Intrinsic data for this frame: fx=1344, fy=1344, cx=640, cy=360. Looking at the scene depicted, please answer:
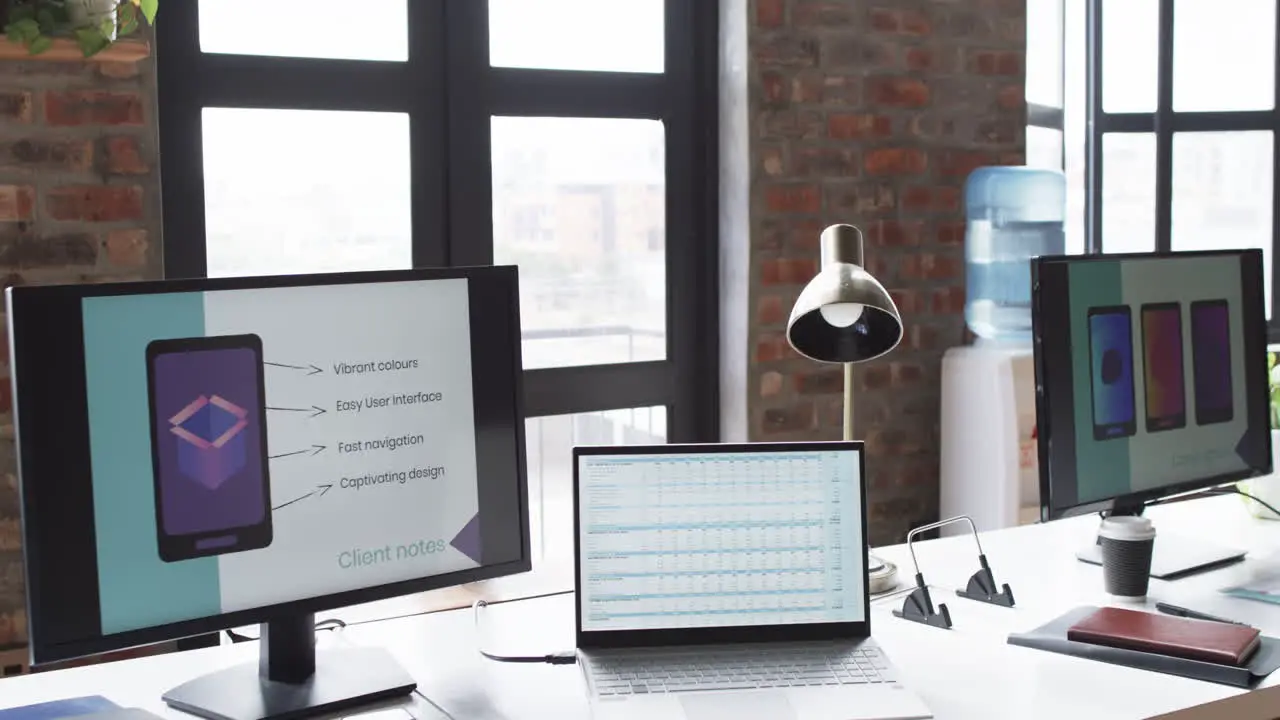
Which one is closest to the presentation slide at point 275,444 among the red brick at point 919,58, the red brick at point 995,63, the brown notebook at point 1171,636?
the brown notebook at point 1171,636

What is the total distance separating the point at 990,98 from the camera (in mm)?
3494

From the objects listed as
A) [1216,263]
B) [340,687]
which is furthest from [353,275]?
[1216,263]

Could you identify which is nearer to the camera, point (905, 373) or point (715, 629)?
point (715, 629)

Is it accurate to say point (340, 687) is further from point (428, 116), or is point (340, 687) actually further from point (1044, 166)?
point (1044, 166)

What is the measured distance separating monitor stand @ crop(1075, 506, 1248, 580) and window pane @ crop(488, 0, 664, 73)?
1.59 metres

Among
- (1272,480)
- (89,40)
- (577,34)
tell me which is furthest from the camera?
(577,34)

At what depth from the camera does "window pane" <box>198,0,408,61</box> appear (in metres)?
2.74

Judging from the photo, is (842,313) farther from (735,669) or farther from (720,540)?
(735,669)

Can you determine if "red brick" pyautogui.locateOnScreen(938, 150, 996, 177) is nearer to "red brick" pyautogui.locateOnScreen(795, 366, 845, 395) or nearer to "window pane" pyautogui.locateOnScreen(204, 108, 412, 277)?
Answer: "red brick" pyautogui.locateOnScreen(795, 366, 845, 395)

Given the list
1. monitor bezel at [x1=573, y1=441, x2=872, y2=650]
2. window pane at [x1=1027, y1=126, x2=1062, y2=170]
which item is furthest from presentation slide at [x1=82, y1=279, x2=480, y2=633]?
window pane at [x1=1027, y1=126, x2=1062, y2=170]

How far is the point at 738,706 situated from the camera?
1.49 m

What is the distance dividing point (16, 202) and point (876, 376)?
2001mm

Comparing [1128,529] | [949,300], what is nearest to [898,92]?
[949,300]

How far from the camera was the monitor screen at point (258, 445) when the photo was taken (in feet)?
4.43
